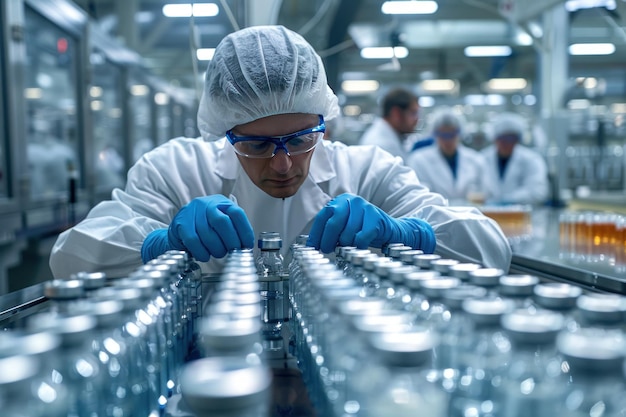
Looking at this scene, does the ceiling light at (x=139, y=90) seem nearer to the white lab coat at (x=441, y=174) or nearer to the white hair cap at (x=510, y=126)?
the white lab coat at (x=441, y=174)

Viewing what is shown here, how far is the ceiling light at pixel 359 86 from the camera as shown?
9.01 metres

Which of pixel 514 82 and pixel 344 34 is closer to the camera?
pixel 344 34

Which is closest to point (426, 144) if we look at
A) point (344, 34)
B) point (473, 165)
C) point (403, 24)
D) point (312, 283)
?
point (473, 165)

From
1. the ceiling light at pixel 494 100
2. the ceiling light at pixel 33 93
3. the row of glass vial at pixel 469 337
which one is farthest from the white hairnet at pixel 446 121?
the ceiling light at pixel 494 100

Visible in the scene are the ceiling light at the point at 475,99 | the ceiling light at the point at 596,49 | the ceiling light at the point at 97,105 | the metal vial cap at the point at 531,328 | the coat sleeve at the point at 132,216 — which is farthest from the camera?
the ceiling light at the point at 475,99

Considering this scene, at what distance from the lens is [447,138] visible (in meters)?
5.06

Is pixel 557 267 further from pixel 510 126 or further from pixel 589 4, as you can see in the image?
pixel 510 126

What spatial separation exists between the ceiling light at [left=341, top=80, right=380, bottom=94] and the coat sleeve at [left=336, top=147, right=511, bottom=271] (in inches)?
283

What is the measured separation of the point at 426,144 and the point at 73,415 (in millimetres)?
5497

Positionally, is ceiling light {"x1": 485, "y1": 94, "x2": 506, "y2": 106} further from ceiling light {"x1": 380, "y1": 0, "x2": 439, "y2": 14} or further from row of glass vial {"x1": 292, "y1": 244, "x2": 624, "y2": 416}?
row of glass vial {"x1": 292, "y1": 244, "x2": 624, "y2": 416}

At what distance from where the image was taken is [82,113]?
13.0 feet

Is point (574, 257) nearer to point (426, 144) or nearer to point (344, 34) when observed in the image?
point (344, 34)

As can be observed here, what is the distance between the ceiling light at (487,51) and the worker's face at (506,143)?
7.49ft

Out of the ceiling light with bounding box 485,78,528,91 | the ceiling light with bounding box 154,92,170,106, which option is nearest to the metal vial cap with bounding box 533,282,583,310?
the ceiling light with bounding box 154,92,170,106
